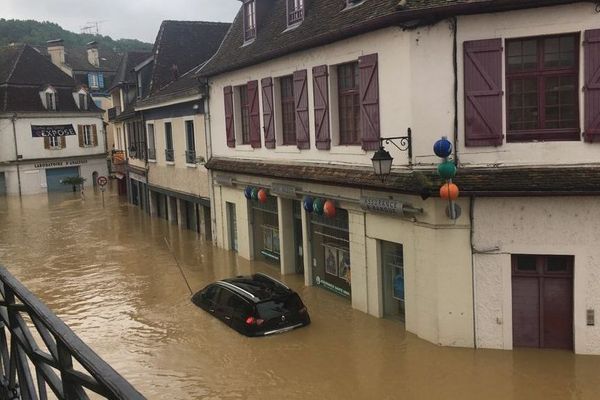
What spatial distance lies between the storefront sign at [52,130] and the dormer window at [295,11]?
37856 mm

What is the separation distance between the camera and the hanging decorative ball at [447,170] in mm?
12391

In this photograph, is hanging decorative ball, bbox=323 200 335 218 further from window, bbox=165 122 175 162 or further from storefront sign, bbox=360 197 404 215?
window, bbox=165 122 175 162

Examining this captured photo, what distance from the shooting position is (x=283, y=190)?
1955 cm

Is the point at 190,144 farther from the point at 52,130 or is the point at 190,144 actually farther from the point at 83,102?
the point at 83,102

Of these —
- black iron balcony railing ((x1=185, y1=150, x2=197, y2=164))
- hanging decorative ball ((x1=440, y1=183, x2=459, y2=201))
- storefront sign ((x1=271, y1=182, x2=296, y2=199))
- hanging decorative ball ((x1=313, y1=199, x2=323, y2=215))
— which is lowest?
hanging decorative ball ((x1=313, y1=199, x2=323, y2=215))

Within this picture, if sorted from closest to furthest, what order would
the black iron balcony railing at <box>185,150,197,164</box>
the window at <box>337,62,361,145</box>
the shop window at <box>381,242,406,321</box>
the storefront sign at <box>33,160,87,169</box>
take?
the shop window at <box>381,242,406,321</box>, the window at <box>337,62,361,145</box>, the black iron balcony railing at <box>185,150,197,164</box>, the storefront sign at <box>33,160,87,169</box>

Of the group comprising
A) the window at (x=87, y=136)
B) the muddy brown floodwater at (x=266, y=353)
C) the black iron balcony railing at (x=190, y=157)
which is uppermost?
the window at (x=87, y=136)

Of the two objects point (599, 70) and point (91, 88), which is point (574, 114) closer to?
point (599, 70)

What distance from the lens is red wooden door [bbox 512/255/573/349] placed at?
12766 mm

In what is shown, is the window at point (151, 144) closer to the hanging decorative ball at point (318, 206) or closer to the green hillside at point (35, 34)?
the hanging decorative ball at point (318, 206)

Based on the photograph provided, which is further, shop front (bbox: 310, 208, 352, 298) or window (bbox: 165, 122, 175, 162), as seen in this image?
window (bbox: 165, 122, 175, 162)

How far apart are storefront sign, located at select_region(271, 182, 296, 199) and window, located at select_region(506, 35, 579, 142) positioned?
769 cm

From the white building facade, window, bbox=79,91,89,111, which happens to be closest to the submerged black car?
the white building facade

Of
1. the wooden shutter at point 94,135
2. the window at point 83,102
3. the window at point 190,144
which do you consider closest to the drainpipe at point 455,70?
the window at point 190,144
